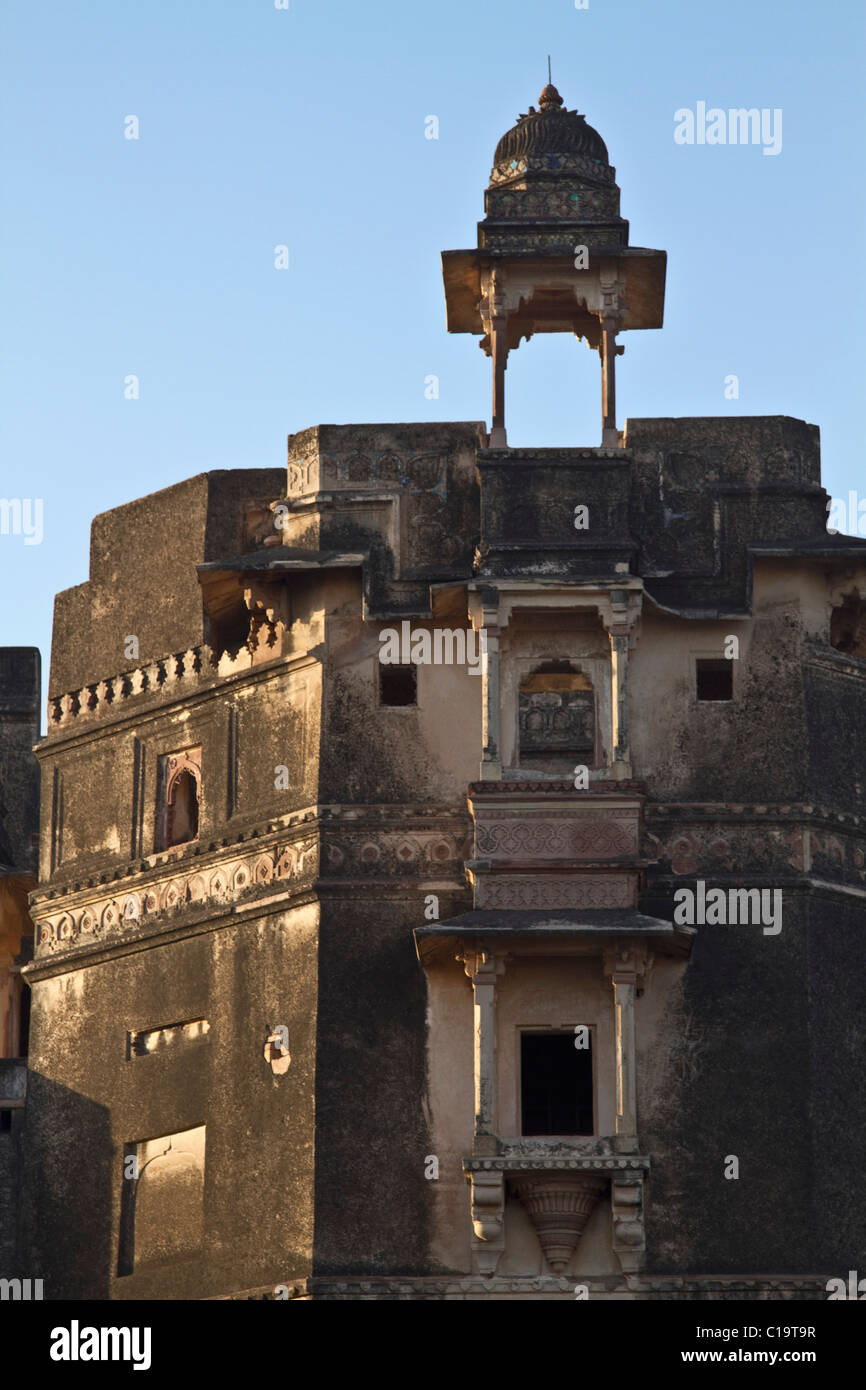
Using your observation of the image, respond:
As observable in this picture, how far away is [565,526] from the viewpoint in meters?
24.4

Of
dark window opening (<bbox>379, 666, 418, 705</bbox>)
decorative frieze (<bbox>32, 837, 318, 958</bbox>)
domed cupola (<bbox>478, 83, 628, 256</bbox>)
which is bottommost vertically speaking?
decorative frieze (<bbox>32, 837, 318, 958</bbox>)

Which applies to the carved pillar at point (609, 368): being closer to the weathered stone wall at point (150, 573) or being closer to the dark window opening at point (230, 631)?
the weathered stone wall at point (150, 573)

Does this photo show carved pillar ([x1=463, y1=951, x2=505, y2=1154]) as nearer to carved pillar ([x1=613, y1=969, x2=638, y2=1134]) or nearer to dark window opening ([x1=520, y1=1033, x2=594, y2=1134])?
dark window opening ([x1=520, y1=1033, x2=594, y2=1134])

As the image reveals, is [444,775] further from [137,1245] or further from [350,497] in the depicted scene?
[137,1245]

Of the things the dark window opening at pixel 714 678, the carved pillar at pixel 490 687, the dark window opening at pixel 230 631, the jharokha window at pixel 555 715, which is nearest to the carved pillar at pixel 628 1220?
the carved pillar at pixel 490 687

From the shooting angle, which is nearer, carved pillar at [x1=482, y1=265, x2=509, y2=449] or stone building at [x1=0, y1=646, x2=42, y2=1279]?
carved pillar at [x1=482, y1=265, x2=509, y2=449]

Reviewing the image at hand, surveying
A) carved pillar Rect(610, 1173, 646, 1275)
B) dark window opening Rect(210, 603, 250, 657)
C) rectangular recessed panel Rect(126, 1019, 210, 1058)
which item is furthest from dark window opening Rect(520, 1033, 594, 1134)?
dark window opening Rect(210, 603, 250, 657)

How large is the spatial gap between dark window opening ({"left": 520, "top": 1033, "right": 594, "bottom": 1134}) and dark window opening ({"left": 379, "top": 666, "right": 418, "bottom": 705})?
9.41ft

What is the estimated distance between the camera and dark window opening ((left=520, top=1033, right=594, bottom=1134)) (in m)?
23.4

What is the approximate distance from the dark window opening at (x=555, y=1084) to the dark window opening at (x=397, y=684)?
287 centimetres

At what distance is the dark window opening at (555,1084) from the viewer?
23406 mm

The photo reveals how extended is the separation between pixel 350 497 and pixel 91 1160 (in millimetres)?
5641

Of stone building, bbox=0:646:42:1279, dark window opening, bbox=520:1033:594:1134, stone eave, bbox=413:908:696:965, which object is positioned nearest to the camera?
stone eave, bbox=413:908:696:965
